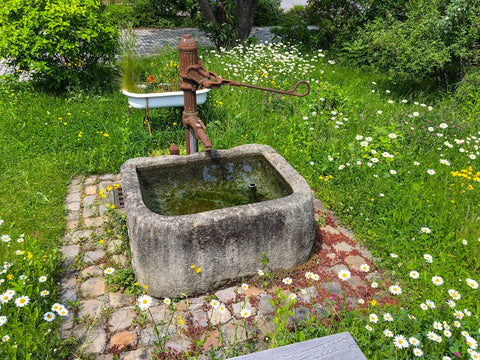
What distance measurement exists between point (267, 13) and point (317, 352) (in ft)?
41.8

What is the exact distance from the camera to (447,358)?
1.98 m

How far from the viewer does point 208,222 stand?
8.01 feet

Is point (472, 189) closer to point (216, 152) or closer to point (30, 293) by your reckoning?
point (216, 152)

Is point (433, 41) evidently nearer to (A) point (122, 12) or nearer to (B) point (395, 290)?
(B) point (395, 290)

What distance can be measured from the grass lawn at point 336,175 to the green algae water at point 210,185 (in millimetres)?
784

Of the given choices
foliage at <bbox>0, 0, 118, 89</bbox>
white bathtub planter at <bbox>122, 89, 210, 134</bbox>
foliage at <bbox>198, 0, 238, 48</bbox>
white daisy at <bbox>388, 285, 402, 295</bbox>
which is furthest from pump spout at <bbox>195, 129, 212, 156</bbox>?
foliage at <bbox>198, 0, 238, 48</bbox>

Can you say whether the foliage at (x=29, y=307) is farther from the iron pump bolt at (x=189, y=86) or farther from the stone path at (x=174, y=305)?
the iron pump bolt at (x=189, y=86)

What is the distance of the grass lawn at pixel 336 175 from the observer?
7.40 feet

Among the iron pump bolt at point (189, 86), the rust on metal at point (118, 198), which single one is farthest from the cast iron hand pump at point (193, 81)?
the rust on metal at point (118, 198)

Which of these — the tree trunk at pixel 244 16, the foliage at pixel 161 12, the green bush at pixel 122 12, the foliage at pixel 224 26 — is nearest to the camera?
the foliage at pixel 224 26

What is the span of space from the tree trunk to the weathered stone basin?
574cm

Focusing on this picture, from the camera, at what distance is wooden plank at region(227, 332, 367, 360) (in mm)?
1576

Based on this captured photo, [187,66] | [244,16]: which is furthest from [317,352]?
[244,16]

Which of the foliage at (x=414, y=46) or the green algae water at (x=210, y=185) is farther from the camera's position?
the foliage at (x=414, y=46)
